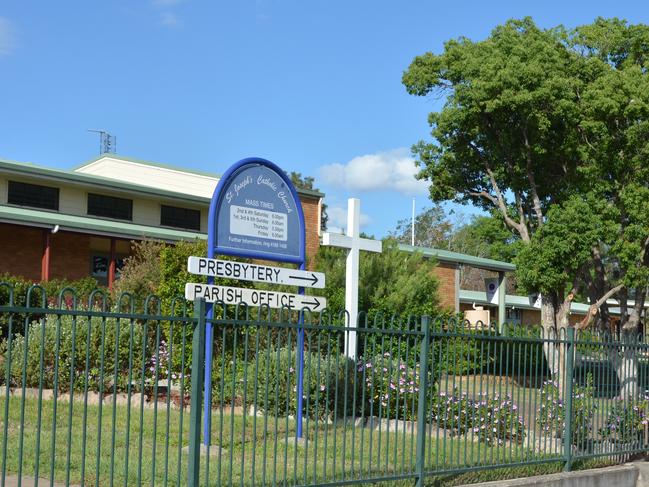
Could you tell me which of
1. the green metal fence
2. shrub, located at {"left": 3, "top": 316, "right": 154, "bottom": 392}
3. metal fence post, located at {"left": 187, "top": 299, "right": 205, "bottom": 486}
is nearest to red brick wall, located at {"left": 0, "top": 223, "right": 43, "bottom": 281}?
shrub, located at {"left": 3, "top": 316, "right": 154, "bottom": 392}

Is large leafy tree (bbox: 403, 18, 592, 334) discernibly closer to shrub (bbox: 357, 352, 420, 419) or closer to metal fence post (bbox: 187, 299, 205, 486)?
shrub (bbox: 357, 352, 420, 419)

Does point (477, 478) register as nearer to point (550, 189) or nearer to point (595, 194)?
point (595, 194)

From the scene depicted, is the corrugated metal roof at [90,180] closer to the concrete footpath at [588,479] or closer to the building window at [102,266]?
the building window at [102,266]

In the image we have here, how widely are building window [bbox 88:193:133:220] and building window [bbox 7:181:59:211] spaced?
1322 millimetres

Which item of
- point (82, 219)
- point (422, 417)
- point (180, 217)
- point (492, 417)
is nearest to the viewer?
point (422, 417)

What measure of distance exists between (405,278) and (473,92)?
5.55m

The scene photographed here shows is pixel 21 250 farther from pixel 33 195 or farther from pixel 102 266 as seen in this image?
pixel 102 266

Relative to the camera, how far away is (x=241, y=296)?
10.9m

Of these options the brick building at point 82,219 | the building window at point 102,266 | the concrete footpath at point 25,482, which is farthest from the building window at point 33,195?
the concrete footpath at point 25,482

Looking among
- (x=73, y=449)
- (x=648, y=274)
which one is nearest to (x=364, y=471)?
(x=73, y=449)

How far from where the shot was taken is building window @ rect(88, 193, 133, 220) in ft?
98.7

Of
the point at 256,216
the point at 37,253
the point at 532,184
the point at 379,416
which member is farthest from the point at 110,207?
the point at 379,416

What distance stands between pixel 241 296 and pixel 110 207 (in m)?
20.6

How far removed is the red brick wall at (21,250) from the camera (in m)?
27.3
